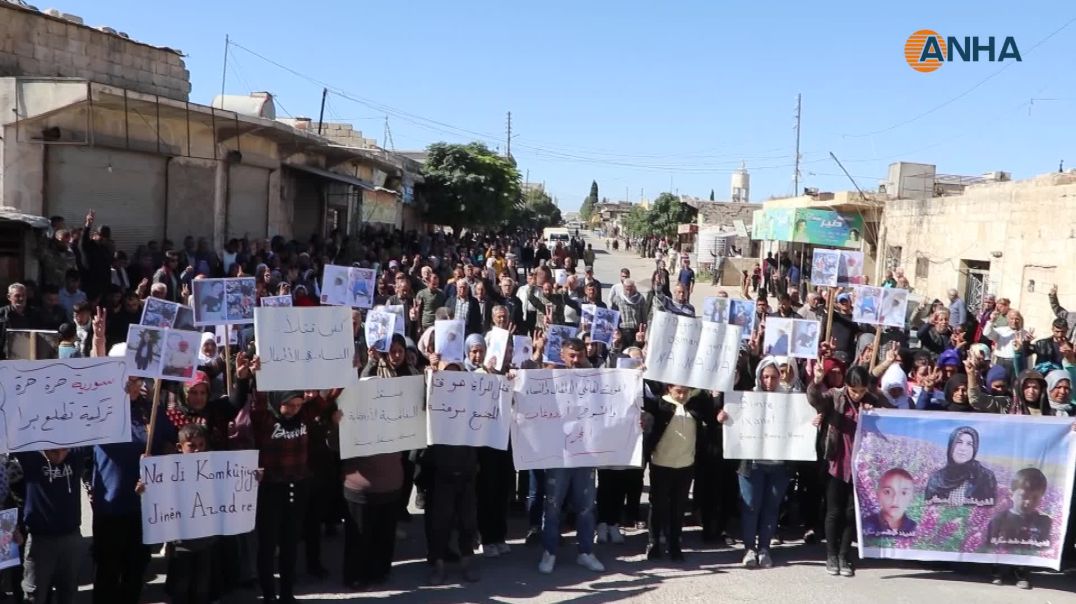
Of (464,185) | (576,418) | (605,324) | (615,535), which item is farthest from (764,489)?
(464,185)

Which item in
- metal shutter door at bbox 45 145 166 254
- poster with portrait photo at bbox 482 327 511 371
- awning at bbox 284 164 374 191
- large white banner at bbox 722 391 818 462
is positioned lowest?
large white banner at bbox 722 391 818 462

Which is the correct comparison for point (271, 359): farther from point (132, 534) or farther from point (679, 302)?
point (679, 302)

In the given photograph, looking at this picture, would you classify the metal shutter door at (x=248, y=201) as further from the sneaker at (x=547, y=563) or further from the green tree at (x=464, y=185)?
the green tree at (x=464, y=185)

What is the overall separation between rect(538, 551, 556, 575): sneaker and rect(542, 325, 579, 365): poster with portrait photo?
65.3 inches

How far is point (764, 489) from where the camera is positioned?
24.2ft

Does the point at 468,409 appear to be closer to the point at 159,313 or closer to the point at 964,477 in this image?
the point at 159,313

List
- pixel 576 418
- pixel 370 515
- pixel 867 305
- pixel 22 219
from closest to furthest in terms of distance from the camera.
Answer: pixel 370 515 → pixel 576 418 → pixel 867 305 → pixel 22 219

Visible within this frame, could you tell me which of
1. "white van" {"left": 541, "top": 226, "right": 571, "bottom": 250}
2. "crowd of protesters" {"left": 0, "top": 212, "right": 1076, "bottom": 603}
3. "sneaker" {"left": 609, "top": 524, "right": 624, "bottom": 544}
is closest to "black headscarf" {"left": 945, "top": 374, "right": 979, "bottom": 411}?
"crowd of protesters" {"left": 0, "top": 212, "right": 1076, "bottom": 603}

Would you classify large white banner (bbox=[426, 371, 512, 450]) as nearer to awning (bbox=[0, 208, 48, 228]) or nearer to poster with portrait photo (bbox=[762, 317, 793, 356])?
poster with portrait photo (bbox=[762, 317, 793, 356])

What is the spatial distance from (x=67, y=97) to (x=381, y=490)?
8781 mm

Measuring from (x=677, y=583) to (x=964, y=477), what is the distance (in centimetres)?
240

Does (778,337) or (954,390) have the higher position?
(778,337)

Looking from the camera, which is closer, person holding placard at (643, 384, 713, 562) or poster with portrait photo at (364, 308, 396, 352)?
person holding placard at (643, 384, 713, 562)

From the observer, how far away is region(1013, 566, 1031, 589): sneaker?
7.03 meters
